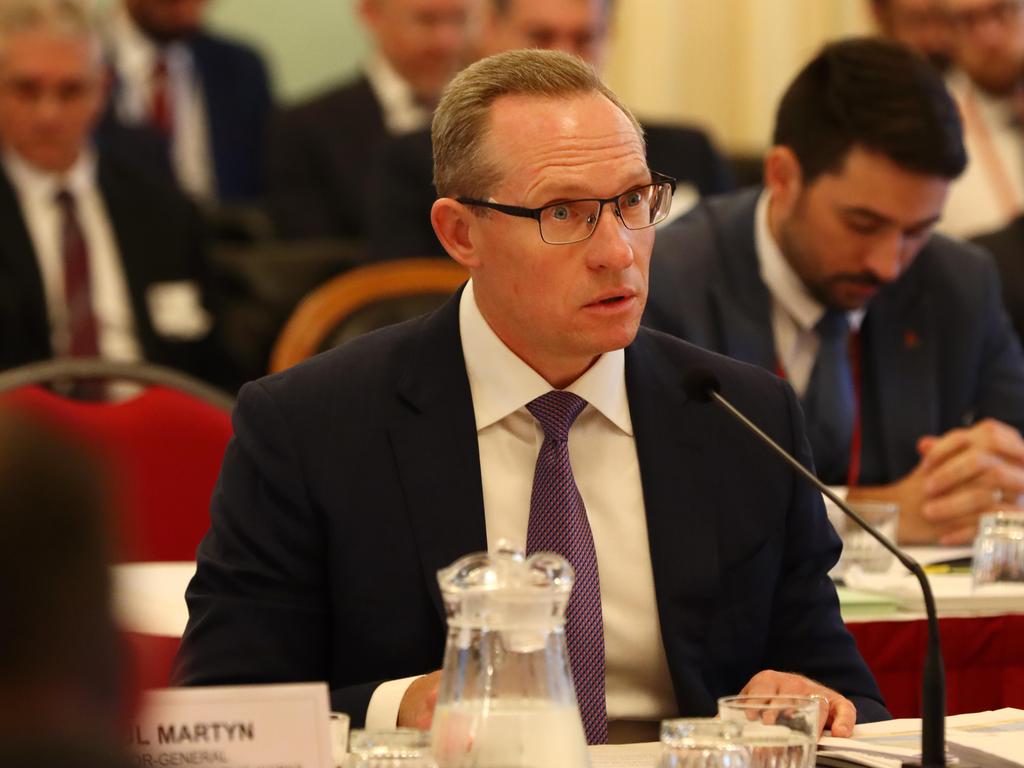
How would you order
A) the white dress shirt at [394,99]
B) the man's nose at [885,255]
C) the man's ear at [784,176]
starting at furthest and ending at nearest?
the white dress shirt at [394,99] < the man's ear at [784,176] < the man's nose at [885,255]

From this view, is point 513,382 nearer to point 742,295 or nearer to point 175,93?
point 742,295

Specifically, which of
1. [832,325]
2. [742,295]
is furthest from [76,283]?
[832,325]

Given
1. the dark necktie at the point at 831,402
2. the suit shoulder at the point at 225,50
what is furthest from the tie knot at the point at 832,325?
the suit shoulder at the point at 225,50

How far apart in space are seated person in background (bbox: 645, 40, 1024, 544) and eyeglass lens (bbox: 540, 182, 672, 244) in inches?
44.2

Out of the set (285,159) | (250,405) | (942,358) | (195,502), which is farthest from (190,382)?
(285,159)

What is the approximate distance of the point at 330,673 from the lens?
2191mm

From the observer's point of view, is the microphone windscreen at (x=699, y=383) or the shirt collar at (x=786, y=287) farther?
the shirt collar at (x=786, y=287)

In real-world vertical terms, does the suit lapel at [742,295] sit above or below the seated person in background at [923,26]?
below

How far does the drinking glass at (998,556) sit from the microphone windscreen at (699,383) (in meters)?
0.89

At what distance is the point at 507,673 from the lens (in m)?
1.48

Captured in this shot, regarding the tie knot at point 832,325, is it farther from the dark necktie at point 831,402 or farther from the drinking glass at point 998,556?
the drinking glass at point 998,556

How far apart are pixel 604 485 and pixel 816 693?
0.41 m

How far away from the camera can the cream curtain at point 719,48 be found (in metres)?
7.01

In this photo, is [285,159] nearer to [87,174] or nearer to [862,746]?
[87,174]
